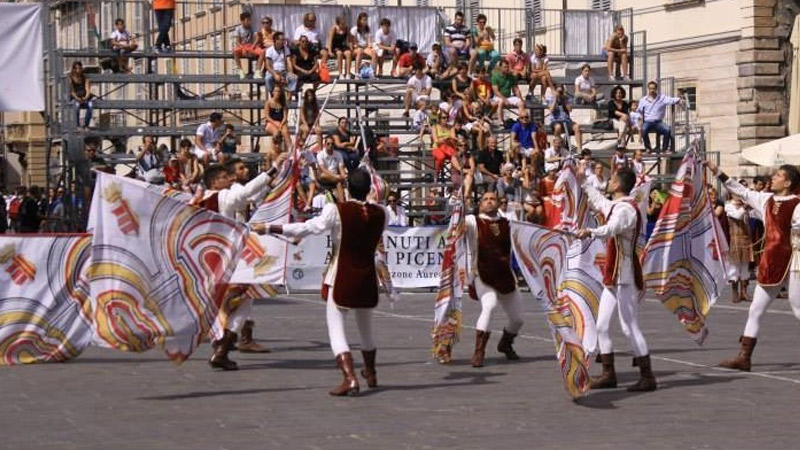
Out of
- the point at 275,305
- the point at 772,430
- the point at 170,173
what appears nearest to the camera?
the point at 772,430

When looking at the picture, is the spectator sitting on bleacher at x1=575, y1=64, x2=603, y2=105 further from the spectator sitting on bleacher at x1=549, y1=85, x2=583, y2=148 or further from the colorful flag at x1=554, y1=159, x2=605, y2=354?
the colorful flag at x1=554, y1=159, x2=605, y2=354

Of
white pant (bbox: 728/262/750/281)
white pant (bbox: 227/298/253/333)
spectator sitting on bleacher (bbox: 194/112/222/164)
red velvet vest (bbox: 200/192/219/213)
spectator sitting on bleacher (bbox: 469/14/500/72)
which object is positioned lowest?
white pant (bbox: 728/262/750/281)

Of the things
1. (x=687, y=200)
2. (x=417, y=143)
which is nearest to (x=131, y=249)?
(x=687, y=200)

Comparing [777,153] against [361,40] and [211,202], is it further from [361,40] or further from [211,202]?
[211,202]

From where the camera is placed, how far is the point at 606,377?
14688mm

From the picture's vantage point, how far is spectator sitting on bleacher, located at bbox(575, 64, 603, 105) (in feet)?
121

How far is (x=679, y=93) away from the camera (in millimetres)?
42969

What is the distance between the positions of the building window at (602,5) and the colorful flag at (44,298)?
31.0 metres

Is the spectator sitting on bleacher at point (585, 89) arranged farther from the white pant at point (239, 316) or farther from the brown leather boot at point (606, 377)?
the brown leather boot at point (606, 377)

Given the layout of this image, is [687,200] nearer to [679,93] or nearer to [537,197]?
[537,197]

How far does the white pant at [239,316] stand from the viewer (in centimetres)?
1648

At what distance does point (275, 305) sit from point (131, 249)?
466 inches

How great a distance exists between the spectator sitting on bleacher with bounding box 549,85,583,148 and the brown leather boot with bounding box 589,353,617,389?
787 inches

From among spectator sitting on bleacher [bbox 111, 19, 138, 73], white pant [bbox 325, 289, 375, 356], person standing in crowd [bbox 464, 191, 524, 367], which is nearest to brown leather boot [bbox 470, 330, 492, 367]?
person standing in crowd [bbox 464, 191, 524, 367]
